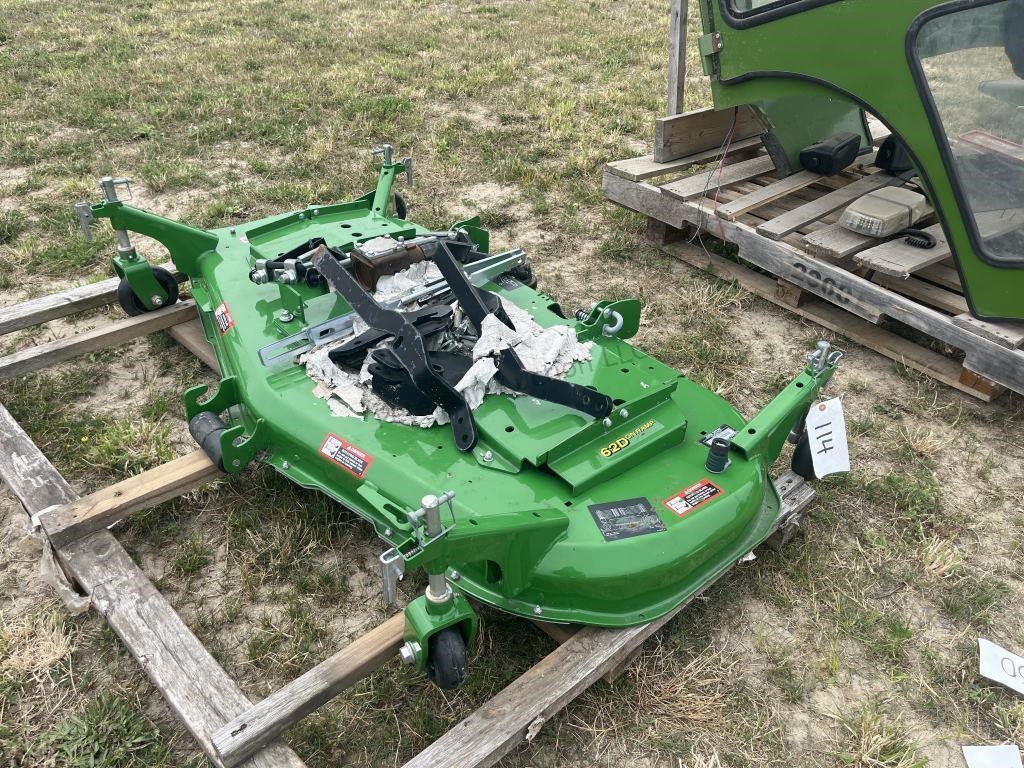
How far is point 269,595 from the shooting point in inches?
108

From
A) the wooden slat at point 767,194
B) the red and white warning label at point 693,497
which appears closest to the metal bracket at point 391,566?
the red and white warning label at point 693,497

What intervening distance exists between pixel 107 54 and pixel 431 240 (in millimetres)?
6609

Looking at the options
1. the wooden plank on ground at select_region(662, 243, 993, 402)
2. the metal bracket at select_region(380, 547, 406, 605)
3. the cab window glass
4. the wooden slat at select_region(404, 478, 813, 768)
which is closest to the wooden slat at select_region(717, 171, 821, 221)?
the wooden plank on ground at select_region(662, 243, 993, 402)

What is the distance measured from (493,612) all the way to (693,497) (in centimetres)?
80

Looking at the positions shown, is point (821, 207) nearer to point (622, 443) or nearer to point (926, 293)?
point (926, 293)

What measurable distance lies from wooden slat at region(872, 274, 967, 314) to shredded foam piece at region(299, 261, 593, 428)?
205 centimetres

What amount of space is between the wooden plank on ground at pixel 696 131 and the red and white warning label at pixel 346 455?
3126 millimetres

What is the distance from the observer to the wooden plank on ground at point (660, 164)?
187 inches

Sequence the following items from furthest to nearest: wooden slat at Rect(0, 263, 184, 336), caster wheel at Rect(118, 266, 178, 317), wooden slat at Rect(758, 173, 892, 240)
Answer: wooden slat at Rect(758, 173, 892, 240), caster wheel at Rect(118, 266, 178, 317), wooden slat at Rect(0, 263, 184, 336)

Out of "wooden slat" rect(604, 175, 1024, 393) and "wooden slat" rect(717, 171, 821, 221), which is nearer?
"wooden slat" rect(604, 175, 1024, 393)

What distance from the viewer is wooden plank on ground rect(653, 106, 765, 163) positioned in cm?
479

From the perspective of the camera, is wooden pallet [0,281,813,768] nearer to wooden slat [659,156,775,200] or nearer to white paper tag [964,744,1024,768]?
white paper tag [964,744,1024,768]

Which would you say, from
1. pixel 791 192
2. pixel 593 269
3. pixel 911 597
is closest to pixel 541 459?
pixel 911 597

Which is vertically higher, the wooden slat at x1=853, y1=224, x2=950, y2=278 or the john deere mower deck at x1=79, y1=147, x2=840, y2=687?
the john deere mower deck at x1=79, y1=147, x2=840, y2=687
